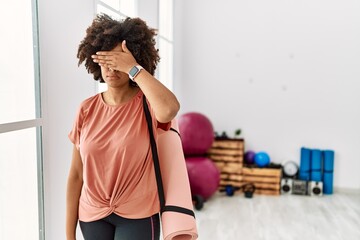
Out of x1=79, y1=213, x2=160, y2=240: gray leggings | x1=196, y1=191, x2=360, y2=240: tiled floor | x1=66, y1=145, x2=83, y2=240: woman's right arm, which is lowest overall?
x1=196, y1=191, x2=360, y2=240: tiled floor

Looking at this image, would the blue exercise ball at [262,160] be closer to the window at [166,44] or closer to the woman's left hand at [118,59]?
the window at [166,44]

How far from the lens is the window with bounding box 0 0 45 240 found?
132 centimetres

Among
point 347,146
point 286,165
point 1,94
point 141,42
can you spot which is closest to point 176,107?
point 141,42

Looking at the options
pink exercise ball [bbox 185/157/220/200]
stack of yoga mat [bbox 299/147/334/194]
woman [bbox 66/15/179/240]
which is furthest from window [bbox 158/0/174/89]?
woman [bbox 66/15/179/240]

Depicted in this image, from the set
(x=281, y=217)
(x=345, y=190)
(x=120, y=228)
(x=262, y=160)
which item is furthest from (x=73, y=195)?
(x=345, y=190)

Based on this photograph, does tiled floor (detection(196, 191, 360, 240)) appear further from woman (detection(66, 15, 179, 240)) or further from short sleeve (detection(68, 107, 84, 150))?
short sleeve (detection(68, 107, 84, 150))

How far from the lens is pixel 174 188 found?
1.12 m

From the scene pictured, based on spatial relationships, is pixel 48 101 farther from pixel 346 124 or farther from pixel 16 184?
pixel 346 124

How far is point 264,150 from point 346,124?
1.00m

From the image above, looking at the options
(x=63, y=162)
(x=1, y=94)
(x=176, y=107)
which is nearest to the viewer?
(x=176, y=107)

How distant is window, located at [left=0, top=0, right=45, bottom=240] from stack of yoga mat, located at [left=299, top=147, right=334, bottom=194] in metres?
3.36

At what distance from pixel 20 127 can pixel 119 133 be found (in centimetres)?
53

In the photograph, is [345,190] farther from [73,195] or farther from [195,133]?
[73,195]

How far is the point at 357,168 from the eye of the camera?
417 centimetres
